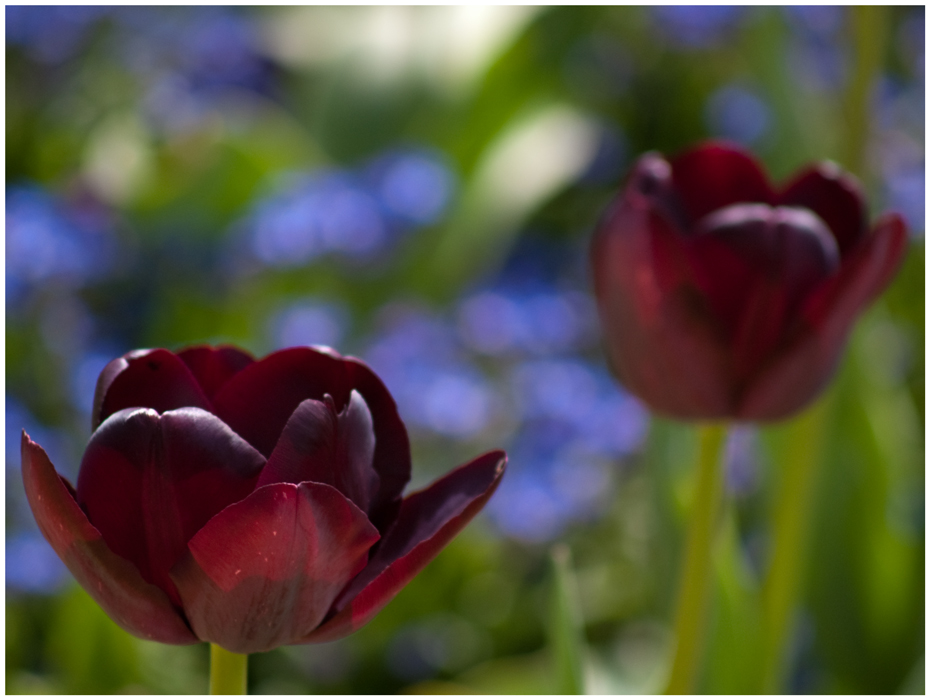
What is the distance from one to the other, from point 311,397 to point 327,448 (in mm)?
35

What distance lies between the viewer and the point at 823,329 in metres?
0.44

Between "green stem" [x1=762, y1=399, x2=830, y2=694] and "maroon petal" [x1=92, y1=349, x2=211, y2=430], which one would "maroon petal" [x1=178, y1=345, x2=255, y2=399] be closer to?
"maroon petal" [x1=92, y1=349, x2=211, y2=430]

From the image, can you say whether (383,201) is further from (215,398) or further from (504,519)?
(215,398)

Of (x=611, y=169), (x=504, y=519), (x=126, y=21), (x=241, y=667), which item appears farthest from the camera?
(x=126, y=21)

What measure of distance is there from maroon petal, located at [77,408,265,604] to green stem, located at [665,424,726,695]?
208 millimetres

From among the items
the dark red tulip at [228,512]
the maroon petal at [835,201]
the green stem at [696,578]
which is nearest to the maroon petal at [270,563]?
the dark red tulip at [228,512]

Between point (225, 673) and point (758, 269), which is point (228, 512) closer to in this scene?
point (225, 673)

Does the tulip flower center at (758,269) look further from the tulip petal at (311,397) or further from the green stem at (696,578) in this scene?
the tulip petal at (311,397)

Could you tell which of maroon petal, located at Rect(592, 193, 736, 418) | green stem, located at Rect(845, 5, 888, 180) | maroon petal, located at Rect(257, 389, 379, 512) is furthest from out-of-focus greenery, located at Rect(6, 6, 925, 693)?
maroon petal, located at Rect(257, 389, 379, 512)

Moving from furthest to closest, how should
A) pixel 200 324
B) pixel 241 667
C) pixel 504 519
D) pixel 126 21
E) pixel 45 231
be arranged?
1. pixel 126 21
2. pixel 200 324
3. pixel 45 231
4. pixel 504 519
5. pixel 241 667

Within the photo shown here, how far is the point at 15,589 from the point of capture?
101cm

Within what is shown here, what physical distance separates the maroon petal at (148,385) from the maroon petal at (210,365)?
0.8 inches

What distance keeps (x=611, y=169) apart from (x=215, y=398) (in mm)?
1660

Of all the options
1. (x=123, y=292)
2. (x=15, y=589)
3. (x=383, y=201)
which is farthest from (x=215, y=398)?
(x=123, y=292)
